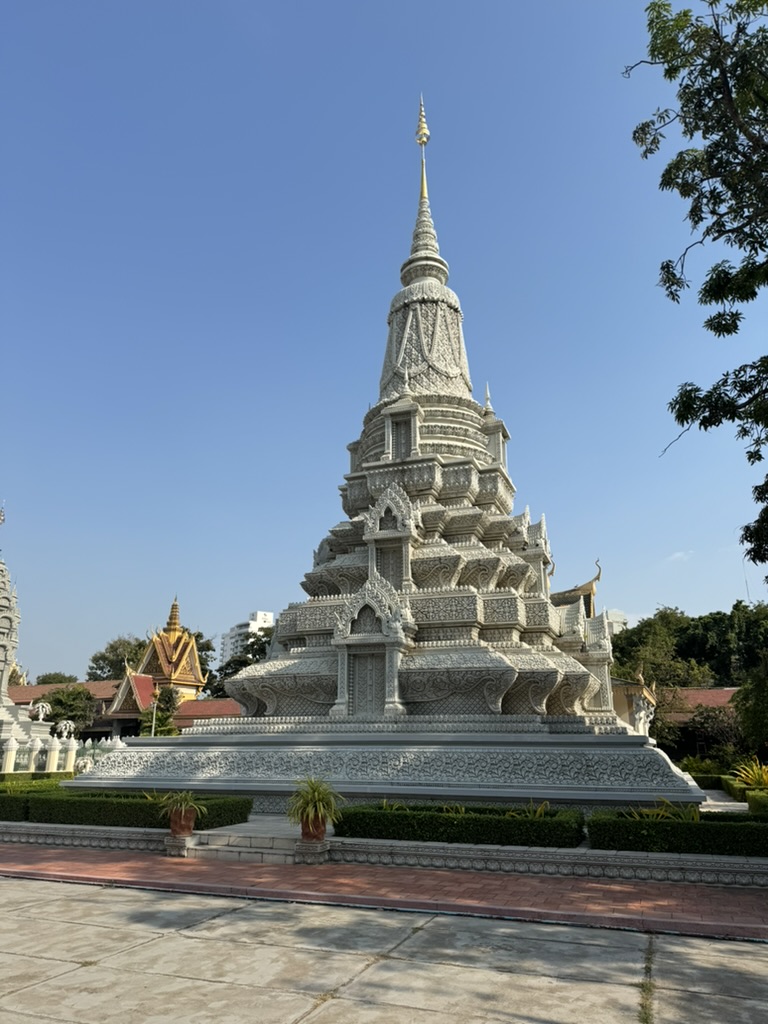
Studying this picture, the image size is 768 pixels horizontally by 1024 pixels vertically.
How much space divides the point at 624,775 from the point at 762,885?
14.0 feet

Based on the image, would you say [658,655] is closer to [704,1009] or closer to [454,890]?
[454,890]

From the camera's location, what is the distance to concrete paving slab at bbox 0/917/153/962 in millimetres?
7277

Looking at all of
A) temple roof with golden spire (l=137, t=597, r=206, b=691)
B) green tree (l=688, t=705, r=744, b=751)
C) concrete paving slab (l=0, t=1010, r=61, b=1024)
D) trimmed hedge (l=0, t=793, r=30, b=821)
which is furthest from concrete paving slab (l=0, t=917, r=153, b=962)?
temple roof with golden spire (l=137, t=597, r=206, b=691)

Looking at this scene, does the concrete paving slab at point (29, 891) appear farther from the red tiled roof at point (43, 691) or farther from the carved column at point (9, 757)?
the red tiled roof at point (43, 691)

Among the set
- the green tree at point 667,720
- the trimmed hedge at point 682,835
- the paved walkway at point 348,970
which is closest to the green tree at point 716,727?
the green tree at point 667,720

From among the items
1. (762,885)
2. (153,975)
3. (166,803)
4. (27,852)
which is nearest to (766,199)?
(762,885)

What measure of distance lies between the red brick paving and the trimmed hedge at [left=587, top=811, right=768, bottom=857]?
646 millimetres

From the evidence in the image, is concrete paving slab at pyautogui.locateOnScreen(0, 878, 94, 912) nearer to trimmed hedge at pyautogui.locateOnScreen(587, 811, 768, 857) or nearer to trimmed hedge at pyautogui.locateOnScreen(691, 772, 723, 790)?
trimmed hedge at pyautogui.locateOnScreen(587, 811, 768, 857)

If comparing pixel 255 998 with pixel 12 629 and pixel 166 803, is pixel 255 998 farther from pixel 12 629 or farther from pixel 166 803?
pixel 12 629

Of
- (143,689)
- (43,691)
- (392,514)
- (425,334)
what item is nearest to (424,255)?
(425,334)

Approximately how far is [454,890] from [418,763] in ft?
19.1

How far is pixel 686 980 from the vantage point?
6.39 m

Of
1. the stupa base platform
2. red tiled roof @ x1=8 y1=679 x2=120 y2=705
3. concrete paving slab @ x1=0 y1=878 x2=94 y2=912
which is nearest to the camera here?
concrete paving slab @ x1=0 y1=878 x2=94 y2=912

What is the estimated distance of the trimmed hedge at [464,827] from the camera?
1140cm
